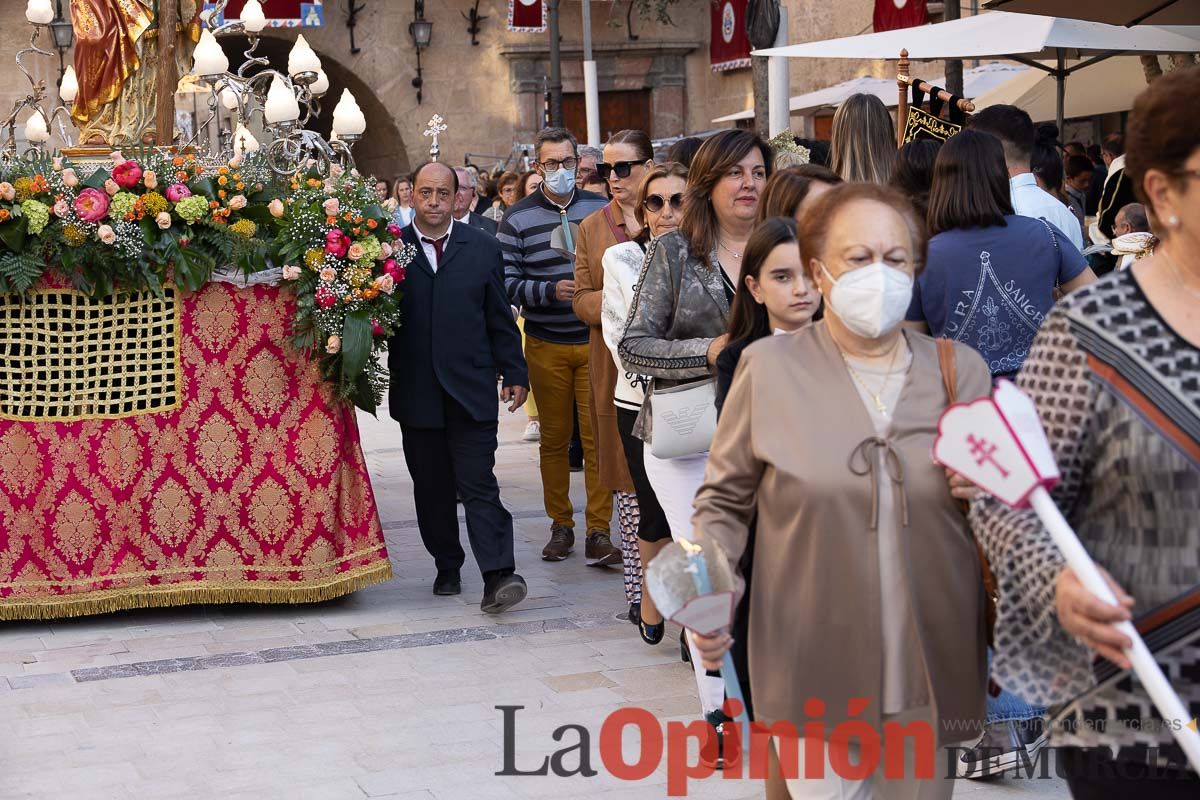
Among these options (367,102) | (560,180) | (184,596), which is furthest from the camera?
(367,102)

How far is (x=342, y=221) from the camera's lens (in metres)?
6.99

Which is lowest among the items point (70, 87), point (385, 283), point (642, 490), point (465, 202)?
point (642, 490)

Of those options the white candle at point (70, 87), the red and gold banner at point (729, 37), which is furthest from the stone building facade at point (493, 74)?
the white candle at point (70, 87)

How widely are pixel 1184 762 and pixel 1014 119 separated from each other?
3.97 metres

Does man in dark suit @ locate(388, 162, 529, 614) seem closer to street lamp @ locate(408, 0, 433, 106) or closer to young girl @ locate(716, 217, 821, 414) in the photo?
young girl @ locate(716, 217, 821, 414)

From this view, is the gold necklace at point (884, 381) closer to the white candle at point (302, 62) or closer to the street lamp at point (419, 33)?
the white candle at point (302, 62)

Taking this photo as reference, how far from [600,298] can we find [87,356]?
7.01 feet

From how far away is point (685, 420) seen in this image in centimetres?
509

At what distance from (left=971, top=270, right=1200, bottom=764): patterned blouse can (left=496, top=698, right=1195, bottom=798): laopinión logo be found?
0.09 meters

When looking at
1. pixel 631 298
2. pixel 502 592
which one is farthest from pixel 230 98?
pixel 631 298

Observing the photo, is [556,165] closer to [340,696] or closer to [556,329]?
[556,329]

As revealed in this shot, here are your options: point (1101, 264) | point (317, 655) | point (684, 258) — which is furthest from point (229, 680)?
point (1101, 264)

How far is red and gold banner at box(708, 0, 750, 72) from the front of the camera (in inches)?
1041

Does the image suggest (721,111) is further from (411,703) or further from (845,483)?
(845,483)
